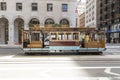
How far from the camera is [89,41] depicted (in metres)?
27.4

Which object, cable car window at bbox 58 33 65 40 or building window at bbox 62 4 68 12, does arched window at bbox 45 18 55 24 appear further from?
cable car window at bbox 58 33 65 40

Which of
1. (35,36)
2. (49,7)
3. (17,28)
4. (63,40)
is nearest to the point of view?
(63,40)

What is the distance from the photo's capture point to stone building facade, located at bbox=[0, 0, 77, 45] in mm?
54125

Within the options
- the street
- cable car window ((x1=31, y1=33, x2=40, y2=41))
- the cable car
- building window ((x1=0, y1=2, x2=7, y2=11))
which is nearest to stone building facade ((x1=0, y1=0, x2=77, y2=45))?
building window ((x1=0, y1=2, x2=7, y2=11))

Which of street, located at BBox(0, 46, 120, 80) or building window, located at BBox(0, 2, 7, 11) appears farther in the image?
building window, located at BBox(0, 2, 7, 11)

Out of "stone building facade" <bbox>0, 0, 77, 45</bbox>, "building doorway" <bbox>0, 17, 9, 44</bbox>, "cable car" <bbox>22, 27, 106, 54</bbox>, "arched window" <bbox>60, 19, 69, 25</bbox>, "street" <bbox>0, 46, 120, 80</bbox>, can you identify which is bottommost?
"street" <bbox>0, 46, 120, 80</bbox>

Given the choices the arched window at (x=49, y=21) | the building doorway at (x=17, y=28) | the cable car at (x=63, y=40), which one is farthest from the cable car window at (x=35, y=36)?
the building doorway at (x=17, y=28)

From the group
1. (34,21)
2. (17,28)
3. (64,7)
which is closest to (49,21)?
(34,21)

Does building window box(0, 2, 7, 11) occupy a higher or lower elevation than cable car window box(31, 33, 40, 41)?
higher

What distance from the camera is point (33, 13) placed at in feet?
178

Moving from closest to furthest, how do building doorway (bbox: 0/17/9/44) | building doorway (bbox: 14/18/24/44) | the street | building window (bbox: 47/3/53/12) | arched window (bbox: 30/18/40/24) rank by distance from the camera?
the street < arched window (bbox: 30/18/40/24) < building window (bbox: 47/3/53/12) < building doorway (bbox: 14/18/24/44) < building doorway (bbox: 0/17/9/44)

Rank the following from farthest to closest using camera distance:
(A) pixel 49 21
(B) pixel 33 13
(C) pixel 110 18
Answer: (C) pixel 110 18
(A) pixel 49 21
(B) pixel 33 13

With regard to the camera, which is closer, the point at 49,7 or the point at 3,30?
the point at 49,7

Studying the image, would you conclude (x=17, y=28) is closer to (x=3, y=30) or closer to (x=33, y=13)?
(x=3, y=30)
